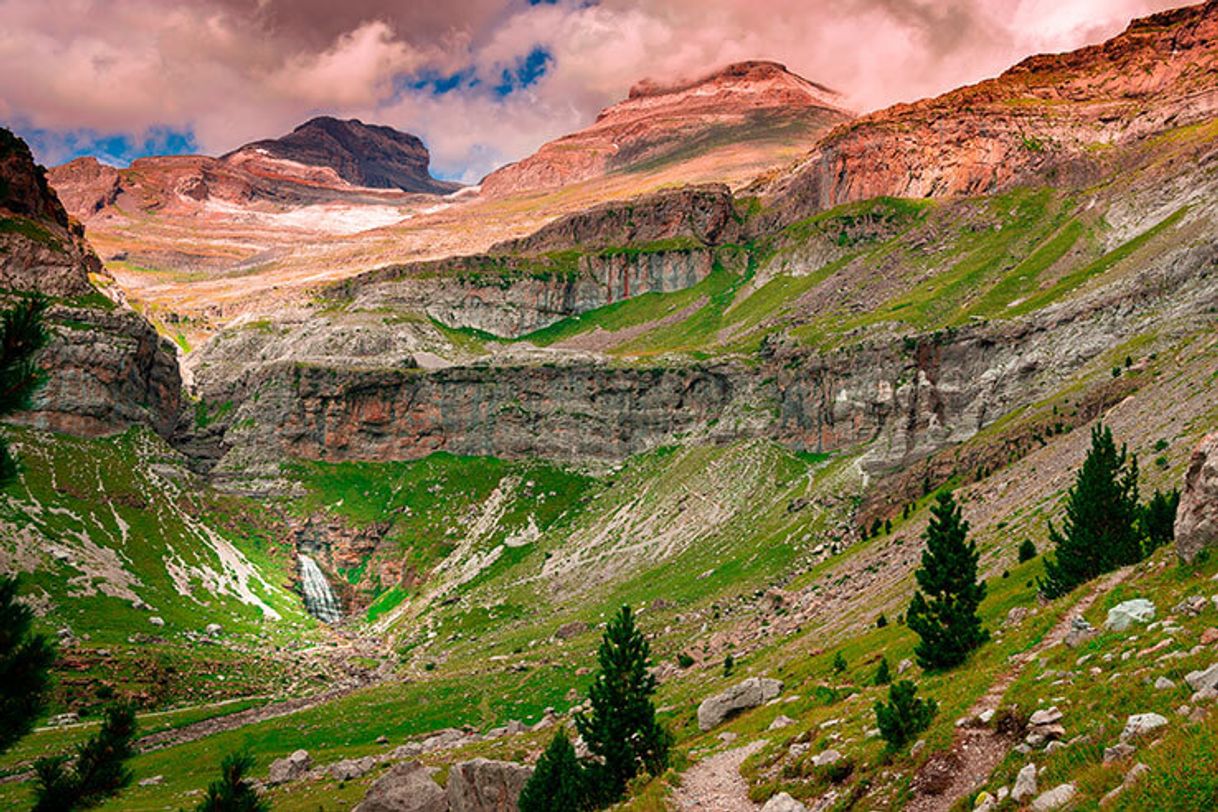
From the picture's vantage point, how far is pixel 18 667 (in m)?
16.0

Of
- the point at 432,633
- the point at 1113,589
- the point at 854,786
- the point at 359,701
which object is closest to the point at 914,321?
the point at 432,633

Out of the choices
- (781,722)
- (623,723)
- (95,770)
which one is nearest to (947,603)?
(781,722)

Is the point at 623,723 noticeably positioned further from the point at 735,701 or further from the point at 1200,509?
the point at 1200,509

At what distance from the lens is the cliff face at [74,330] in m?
143

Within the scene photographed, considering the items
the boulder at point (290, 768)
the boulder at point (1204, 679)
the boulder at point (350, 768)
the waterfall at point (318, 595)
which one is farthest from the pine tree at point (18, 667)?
the waterfall at point (318, 595)

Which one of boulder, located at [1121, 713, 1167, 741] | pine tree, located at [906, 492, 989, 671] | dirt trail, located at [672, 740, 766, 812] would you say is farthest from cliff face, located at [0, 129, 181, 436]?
boulder, located at [1121, 713, 1167, 741]

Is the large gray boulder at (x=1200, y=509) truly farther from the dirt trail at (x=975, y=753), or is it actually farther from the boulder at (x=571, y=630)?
the boulder at (x=571, y=630)

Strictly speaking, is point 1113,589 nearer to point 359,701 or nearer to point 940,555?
point 940,555

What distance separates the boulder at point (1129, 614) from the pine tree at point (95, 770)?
978 inches

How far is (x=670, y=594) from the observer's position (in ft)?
353

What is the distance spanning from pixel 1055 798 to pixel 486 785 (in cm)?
3707

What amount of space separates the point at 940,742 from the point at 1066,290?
125 meters

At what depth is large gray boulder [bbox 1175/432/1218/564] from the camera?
2216cm

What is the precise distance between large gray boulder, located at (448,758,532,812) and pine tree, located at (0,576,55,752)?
29.9 m
